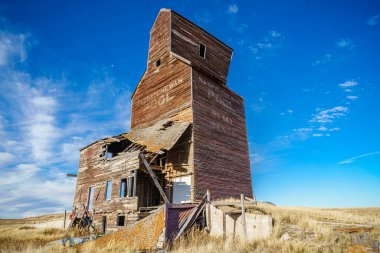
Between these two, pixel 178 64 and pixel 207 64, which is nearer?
pixel 178 64

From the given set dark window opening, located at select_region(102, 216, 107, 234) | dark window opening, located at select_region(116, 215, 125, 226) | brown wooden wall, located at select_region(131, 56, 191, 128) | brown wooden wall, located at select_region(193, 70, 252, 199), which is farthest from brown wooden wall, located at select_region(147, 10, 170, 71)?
dark window opening, located at select_region(102, 216, 107, 234)

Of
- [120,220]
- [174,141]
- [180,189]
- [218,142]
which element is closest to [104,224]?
[120,220]

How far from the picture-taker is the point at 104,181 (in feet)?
72.1

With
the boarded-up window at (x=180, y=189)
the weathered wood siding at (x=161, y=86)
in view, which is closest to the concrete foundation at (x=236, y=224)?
the boarded-up window at (x=180, y=189)

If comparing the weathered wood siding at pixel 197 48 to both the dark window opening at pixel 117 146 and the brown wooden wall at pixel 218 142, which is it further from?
the dark window opening at pixel 117 146

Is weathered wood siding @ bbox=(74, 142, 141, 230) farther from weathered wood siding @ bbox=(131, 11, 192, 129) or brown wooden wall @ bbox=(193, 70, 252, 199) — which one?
weathered wood siding @ bbox=(131, 11, 192, 129)

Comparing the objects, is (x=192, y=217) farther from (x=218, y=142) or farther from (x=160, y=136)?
(x=218, y=142)

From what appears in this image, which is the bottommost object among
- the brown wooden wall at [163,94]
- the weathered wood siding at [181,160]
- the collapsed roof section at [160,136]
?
the weathered wood siding at [181,160]

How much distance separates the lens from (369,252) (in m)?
8.00

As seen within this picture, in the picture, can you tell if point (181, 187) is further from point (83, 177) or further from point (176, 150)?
point (83, 177)

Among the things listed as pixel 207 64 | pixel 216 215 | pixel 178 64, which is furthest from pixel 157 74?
pixel 216 215

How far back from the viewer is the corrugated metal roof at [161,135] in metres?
17.8

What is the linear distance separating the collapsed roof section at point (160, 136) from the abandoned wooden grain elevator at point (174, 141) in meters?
0.07

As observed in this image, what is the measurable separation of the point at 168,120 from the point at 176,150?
2.93 m
